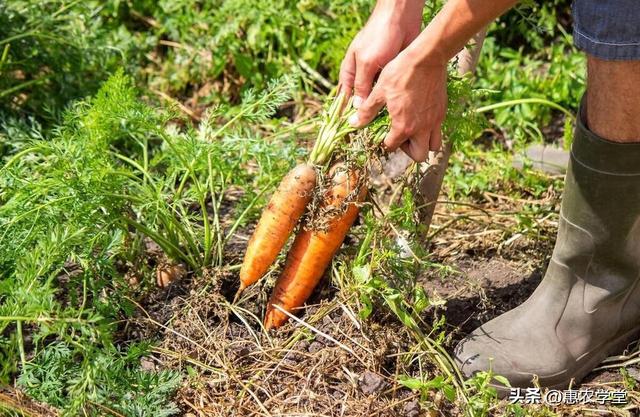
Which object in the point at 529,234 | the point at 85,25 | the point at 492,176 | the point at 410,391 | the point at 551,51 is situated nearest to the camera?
the point at 410,391

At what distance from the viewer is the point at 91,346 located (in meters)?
2.04

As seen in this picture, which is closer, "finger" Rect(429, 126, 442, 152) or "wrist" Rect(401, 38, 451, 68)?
"wrist" Rect(401, 38, 451, 68)

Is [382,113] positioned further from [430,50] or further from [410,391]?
[410,391]

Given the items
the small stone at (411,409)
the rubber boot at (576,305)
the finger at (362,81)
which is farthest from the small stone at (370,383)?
the finger at (362,81)

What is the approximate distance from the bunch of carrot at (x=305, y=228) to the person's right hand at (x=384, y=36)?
0.45 feet

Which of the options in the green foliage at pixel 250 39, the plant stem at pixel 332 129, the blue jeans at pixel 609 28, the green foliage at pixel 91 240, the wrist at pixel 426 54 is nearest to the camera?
the blue jeans at pixel 609 28

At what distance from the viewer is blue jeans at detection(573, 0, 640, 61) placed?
1.79 meters

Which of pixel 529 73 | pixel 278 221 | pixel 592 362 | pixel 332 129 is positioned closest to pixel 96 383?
pixel 278 221

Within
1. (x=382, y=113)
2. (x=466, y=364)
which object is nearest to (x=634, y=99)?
(x=382, y=113)

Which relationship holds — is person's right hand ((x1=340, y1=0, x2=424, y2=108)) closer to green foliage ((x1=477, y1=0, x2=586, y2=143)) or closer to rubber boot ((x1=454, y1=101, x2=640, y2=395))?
rubber boot ((x1=454, y1=101, x2=640, y2=395))

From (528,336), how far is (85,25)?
2.22 metres

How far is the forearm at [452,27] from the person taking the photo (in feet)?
6.10

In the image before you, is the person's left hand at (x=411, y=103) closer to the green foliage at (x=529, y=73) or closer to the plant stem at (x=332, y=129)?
the plant stem at (x=332, y=129)

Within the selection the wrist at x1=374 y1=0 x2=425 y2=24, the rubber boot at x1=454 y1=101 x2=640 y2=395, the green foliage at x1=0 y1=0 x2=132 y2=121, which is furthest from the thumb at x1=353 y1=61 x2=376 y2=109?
the green foliage at x1=0 y1=0 x2=132 y2=121
